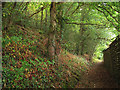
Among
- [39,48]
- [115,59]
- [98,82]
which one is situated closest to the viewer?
[115,59]

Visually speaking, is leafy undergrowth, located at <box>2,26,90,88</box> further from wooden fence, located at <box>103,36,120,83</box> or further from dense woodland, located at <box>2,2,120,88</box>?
wooden fence, located at <box>103,36,120,83</box>

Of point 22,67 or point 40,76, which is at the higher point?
point 22,67

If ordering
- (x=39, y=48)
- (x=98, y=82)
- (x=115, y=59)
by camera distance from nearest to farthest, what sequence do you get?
(x=115, y=59) < (x=98, y=82) < (x=39, y=48)

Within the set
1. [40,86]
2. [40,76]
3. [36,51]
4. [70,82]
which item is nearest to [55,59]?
[36,51]

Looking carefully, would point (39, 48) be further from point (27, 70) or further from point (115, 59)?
point (115, 59)

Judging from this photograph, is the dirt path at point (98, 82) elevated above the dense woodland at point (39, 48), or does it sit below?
below

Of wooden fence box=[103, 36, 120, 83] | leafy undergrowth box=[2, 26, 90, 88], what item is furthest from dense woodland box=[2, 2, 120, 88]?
wooden fence box=[103, 36, 120, 83]

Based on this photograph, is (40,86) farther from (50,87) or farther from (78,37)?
(78,37)

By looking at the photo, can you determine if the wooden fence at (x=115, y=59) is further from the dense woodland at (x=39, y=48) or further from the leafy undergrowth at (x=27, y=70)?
the leafy undergrowth at (x=27, y=70)

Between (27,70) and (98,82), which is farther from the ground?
(27,70)

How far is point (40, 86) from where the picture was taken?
24.1 feet

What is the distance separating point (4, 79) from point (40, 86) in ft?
6.65

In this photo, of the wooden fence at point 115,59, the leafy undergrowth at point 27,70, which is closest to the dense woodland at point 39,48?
the leafy undergrowth at point 27,70

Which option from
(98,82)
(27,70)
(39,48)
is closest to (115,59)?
(98,82)
